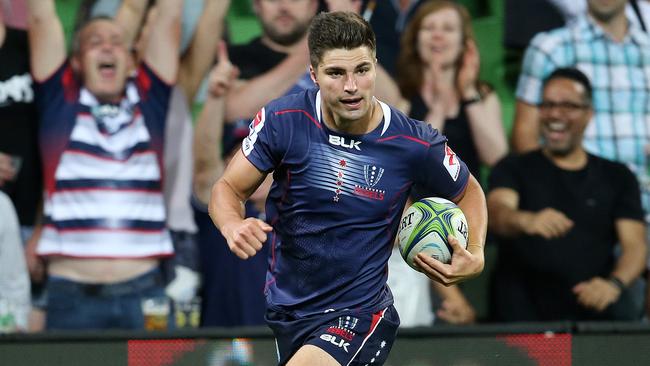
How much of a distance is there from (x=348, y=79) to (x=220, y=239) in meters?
4.37

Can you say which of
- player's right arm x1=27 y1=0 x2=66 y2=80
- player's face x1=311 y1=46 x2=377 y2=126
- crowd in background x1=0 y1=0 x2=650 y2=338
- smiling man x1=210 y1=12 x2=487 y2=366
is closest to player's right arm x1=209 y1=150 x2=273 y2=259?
smiling man x1=210 y1=12 x2=487 y2=366

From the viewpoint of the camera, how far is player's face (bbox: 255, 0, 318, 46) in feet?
28.8

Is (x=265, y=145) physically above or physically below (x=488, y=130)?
above

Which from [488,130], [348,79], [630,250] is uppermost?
[348,79]

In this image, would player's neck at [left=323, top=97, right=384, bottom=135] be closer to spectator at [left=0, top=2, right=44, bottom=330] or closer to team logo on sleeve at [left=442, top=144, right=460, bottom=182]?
team logo on sleeve at [left=442, top=144, right=460, bottom=182]

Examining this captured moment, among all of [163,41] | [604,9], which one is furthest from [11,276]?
[604,9]

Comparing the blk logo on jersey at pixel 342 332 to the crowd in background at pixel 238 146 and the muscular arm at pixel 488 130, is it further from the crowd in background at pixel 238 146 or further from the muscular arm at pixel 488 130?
the muscular arm at pixel 488 130

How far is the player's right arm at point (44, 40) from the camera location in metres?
8.55

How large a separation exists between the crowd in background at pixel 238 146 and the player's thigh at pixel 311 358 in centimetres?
377

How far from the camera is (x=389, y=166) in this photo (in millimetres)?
4910

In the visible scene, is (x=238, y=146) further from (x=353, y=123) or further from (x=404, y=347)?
(x=353, y=123)

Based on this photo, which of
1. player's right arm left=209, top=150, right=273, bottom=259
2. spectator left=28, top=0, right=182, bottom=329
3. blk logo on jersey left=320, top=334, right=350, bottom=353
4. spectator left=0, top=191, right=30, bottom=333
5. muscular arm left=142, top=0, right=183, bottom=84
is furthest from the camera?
muscular arm left=142, top=0, right=183, bottom=84

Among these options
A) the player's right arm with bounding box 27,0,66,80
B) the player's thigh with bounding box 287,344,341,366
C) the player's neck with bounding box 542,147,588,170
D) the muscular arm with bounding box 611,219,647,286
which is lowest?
the muscular arm with bounding box 611,219,647,286

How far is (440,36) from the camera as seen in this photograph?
8.90 m
